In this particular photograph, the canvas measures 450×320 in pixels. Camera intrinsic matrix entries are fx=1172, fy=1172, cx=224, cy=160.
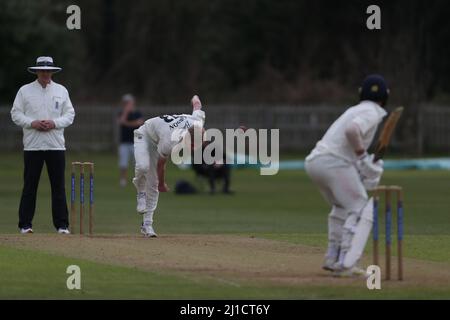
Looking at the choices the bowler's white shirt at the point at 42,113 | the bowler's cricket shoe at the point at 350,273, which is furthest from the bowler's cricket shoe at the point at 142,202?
the bowler's cricket shoe at the point at 350,273

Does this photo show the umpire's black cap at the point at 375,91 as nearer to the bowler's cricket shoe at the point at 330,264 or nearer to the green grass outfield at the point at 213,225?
the bowler's cricket shoe at the point at 330,264

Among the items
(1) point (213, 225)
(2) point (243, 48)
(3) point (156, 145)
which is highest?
(2) point (243, 48)

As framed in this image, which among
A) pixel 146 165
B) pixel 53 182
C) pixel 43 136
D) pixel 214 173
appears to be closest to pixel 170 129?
pixel 146 165

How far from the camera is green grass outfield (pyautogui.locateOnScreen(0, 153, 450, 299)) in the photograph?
12.4 m

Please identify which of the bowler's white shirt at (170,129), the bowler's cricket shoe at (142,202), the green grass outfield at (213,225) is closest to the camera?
the green grass outfield at (213,225)

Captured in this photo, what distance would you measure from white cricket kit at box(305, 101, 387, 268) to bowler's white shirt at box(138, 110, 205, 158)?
3.64 metres

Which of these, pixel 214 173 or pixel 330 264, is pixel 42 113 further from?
pixel 214 173

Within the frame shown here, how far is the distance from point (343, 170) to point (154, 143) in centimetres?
471

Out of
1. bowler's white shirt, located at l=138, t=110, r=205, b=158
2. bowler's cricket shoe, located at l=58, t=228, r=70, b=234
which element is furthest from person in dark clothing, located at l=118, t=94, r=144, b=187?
bowler's white shirt, located at l=138, t=110, r=205, b=158

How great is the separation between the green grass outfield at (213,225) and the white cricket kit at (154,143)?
217cm

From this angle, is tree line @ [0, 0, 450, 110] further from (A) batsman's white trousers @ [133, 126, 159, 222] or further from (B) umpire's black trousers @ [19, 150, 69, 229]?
(A) batsman's white trousers @ [133, 126, 159, 222]

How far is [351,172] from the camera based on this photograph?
12859 millimetres

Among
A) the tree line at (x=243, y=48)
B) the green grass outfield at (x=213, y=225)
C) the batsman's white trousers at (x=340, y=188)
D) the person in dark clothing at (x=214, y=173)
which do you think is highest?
the tree line at (x=243, y=48)

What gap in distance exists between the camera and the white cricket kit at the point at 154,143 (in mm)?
16453
